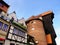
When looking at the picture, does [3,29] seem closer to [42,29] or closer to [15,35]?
[15,35]

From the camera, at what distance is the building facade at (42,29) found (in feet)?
85.4

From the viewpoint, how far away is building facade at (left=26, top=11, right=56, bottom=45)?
2602 cm

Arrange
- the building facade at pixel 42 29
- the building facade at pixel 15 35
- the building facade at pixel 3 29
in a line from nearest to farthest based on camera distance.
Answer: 1. the building facade at pixel 3 29
2. the building facade at pixel 15 35
3. the building facade at pixel 42 29

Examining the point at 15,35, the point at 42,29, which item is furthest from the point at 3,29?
the point at 42,29

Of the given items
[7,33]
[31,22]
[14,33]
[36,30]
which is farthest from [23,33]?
[31,22]

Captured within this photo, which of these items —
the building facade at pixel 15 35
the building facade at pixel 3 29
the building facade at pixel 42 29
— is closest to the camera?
the building facade at pixel 3 29

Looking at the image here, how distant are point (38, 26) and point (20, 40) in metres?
12.6

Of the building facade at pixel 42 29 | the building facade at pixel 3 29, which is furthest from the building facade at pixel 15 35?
the building facade at pixel 42 29

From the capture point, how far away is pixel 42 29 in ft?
91.7

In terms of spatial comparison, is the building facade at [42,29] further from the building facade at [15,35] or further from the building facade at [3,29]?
the building facade at [3,29]

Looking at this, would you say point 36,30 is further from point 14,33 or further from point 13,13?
point 14,33

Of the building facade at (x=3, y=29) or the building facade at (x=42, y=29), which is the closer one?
the building facade at (x=3, y=29)

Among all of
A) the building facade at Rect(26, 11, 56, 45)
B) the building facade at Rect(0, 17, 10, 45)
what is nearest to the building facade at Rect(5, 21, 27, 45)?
the building facade at Rect(0, 17, 10, 45)

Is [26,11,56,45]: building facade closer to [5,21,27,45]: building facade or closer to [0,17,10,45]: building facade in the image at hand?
[5,21,27,45]: building facade
